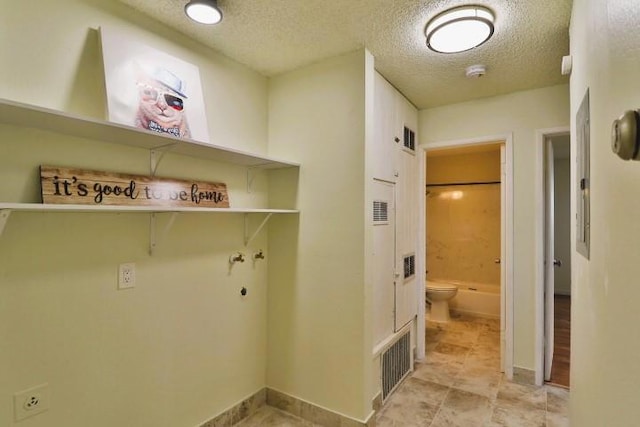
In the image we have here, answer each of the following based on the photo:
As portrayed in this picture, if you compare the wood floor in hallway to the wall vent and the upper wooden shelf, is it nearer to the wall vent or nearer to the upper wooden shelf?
the wall vent

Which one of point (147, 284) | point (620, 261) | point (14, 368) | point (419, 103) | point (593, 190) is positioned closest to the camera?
point (620, 261)

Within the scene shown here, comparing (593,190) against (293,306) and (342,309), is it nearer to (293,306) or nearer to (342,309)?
(342,309)

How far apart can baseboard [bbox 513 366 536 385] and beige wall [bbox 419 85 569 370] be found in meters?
0.03

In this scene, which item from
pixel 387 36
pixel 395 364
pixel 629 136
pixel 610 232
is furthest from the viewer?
pixel 395 364

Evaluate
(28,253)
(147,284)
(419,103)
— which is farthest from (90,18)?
(419,103)

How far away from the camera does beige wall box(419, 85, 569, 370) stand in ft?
8.96

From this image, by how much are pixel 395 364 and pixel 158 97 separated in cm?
252

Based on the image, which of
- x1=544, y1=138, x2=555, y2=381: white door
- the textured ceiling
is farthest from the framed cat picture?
x1=544, y1=138, x2=555, y2=381: white door

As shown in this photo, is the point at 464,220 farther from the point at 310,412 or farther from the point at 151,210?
the point at 151,210

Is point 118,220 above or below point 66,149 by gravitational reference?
below

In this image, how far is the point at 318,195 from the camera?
2330 mm

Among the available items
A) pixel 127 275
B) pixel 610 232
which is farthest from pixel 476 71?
pixel 127 275

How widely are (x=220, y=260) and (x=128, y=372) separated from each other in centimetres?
78

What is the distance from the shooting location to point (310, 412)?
2.29 metres
